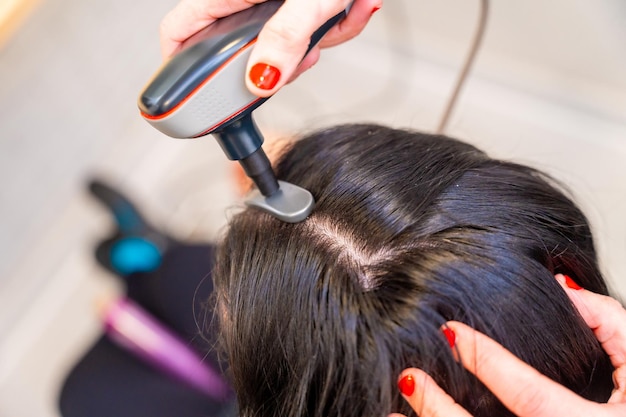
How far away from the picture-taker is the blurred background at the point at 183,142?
106 centimetres

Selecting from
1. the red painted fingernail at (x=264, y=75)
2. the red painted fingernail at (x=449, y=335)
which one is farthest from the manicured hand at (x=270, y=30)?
the red painted fingernail at (x=449, y=335)

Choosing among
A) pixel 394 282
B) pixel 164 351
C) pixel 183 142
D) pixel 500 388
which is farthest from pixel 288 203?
pixel 183 142

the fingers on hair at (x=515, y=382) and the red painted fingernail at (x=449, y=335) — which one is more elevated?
the red painted fingernail at (x=449, y=335)

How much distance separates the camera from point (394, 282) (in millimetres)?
483

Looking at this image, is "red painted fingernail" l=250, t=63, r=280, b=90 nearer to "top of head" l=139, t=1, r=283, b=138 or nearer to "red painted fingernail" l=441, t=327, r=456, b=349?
"top of head" l=139, t=1, r=283, b=138

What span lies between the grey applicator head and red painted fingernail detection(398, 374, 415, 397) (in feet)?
0.53

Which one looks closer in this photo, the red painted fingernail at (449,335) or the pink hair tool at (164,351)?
the red painted fingernail at (449,335)

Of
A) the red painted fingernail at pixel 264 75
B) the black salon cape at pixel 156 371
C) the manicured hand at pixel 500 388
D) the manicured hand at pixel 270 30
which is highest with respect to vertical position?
the manicured hand at pixel 270 30

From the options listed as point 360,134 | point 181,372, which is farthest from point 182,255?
point 360,134

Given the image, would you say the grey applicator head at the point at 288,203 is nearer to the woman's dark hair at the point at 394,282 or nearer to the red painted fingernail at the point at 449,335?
the woman's dark hair at the point at 394,282

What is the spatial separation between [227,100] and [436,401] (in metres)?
0.29

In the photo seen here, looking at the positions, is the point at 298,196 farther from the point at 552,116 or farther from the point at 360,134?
the point at 552,116

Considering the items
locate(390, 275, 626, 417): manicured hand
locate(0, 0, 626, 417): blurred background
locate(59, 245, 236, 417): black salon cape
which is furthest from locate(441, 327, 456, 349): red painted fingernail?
locate(0, 0, 626, 417): blurred background

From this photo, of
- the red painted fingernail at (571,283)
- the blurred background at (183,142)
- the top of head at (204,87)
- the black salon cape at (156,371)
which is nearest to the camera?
the top of head at (204,87)
